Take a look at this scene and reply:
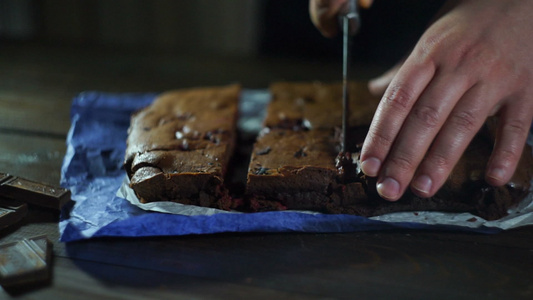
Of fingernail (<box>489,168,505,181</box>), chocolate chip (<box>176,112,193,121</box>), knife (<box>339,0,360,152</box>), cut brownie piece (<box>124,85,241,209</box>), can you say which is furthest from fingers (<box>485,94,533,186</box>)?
chocolate chip (<box>176,112,193,121</box>)

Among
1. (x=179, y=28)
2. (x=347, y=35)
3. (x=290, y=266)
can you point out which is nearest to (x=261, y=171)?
(x=290, y=266)

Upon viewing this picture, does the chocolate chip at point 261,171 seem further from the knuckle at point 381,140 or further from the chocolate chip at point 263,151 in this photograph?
the knuckle at point 381,140

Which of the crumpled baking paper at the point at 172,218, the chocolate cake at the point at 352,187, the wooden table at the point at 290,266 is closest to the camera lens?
the wooden table at the point at 290,266

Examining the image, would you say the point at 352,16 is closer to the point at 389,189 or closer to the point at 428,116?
the point at 428,116

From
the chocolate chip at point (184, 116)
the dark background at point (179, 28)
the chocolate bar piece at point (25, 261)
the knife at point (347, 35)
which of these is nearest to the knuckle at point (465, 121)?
the knife at point (347, 35)

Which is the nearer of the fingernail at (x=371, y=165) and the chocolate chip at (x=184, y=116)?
the fingernail at (x=371, y=165)
